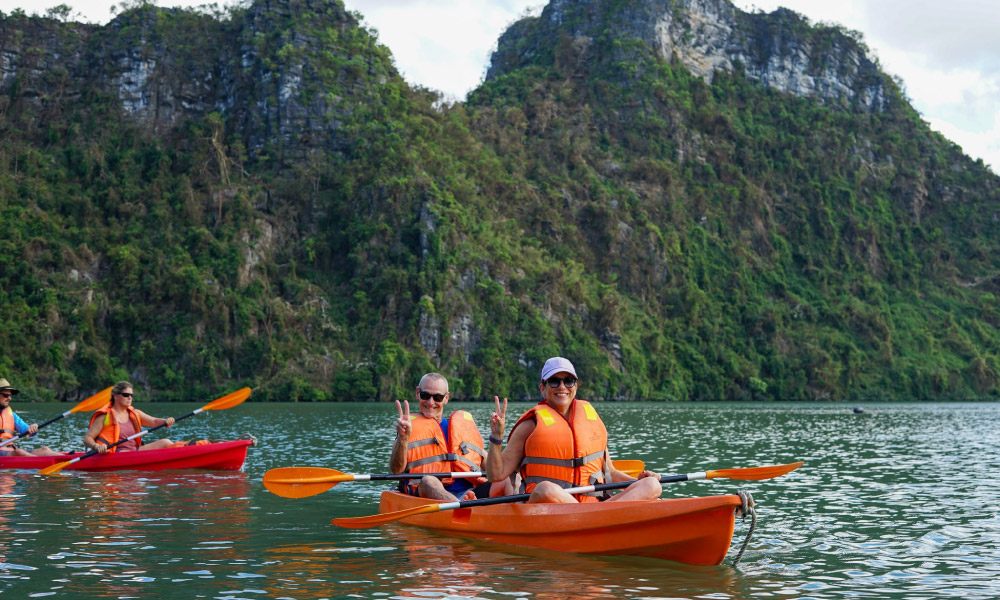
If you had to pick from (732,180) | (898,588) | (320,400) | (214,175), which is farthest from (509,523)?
(732,180)

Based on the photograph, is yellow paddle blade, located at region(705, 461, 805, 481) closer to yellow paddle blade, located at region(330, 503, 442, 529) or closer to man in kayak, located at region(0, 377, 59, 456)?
yellow paddle blade, located at region(330, 503, 442, 529)

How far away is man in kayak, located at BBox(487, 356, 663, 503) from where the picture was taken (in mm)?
8781

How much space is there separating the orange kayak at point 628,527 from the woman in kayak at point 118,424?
9172 mm

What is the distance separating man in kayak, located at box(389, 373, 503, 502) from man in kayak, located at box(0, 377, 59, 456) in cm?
909

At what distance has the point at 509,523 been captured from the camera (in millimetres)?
9406

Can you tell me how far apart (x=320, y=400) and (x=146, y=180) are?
31.7 meters

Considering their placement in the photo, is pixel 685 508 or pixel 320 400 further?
pixel 320 400

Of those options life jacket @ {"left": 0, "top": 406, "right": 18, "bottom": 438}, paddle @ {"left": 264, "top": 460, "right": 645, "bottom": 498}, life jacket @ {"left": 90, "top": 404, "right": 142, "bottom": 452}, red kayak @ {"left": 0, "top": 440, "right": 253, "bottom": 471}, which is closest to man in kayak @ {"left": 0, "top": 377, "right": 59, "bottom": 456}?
life jacket @ {"left": 0, "top": 406, "right": 18, "bottom": 438}

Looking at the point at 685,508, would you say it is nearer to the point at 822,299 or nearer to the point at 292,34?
the point at 292,34

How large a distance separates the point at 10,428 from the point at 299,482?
32.7 feet

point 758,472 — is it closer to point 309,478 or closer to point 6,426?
point 309,478

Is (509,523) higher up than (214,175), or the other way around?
(214,175)

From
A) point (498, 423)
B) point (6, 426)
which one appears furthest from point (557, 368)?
point (6, 426)

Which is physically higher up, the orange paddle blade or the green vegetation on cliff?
the green vegetation on cliff
